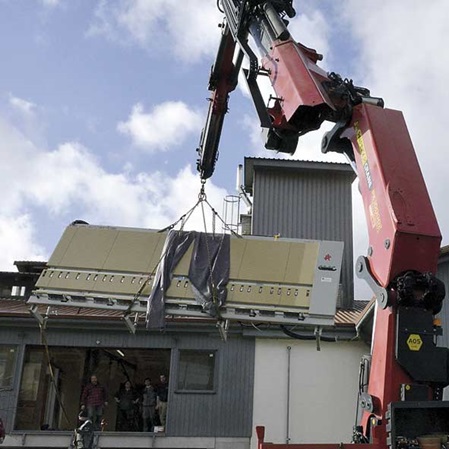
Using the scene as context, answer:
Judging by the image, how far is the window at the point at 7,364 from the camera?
14969mm

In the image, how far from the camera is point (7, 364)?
15109 millimetres

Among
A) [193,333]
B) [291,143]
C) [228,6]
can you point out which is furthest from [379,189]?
[193,333]

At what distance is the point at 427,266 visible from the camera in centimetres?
439

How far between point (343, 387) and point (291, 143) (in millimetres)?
10455

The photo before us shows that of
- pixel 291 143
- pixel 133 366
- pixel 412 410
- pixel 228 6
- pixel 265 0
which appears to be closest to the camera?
pixel 412 410

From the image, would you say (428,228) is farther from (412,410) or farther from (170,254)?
(170,254)

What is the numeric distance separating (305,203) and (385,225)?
15.5m

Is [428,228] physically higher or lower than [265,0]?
lower

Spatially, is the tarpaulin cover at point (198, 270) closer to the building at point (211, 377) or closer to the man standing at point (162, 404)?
the building at point (211, 377)

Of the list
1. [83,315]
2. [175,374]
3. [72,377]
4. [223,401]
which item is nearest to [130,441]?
[175,374]

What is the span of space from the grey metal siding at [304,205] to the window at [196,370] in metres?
5.47

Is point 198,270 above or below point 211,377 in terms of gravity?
above

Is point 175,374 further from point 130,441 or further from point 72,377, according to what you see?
point 72,377

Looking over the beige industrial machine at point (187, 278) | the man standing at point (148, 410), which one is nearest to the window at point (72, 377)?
the man standing at point (148, 410)
